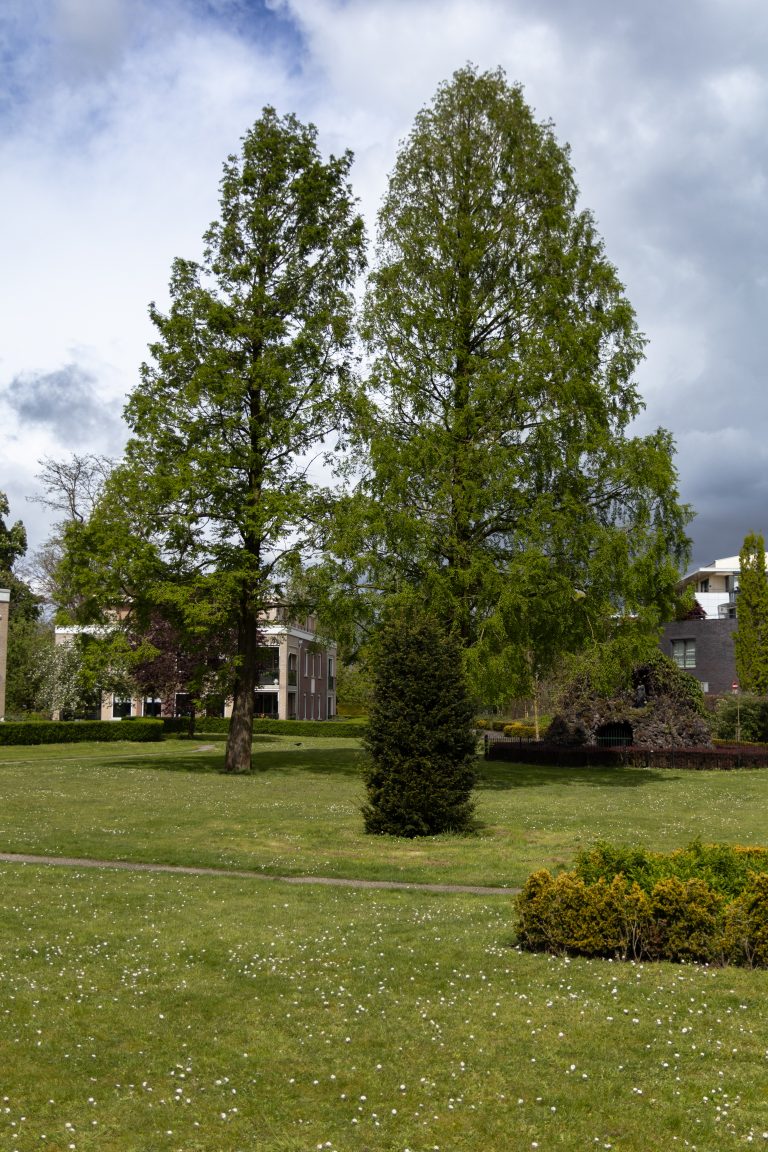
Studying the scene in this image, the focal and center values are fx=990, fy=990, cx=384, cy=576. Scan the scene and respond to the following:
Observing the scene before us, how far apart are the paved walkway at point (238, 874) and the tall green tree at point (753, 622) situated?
5138cm

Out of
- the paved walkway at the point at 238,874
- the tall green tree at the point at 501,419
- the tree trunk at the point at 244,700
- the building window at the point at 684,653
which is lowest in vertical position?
the paved walkway at the point at 238,874

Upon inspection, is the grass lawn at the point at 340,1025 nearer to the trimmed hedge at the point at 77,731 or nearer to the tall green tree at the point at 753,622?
the trimmed hedge at the point at 77,731

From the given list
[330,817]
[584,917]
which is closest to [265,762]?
[330,817]

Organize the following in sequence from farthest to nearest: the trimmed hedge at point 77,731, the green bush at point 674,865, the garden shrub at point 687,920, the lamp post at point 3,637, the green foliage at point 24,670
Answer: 1. the green foliage at point 24,670
2. the lamp post at point 3,637
3. the trimmed hedge at point 77,731
4. the green bush at point 674,865
5. the garden shrub at point 687,920

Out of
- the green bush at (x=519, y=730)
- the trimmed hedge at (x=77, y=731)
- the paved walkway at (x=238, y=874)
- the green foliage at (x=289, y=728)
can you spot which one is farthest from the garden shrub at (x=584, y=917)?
the green bush at (x=519, y=730)

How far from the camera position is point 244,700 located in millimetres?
32969

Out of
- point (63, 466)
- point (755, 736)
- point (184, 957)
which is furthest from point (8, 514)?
point (184, 957)

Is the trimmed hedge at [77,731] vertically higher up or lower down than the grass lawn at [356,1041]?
higher up

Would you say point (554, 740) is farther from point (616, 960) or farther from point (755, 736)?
point (616, 960)

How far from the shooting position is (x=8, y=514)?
76.0 meters

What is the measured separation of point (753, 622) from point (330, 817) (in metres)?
49.5

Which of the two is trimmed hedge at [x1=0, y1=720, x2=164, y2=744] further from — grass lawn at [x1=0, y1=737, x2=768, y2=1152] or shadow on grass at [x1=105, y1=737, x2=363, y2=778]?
grass lawn at [x1=0, y1=737, x2=768, y2=1152]

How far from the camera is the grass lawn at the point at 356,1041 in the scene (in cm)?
592

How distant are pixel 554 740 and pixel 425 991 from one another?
3364 centimetres
